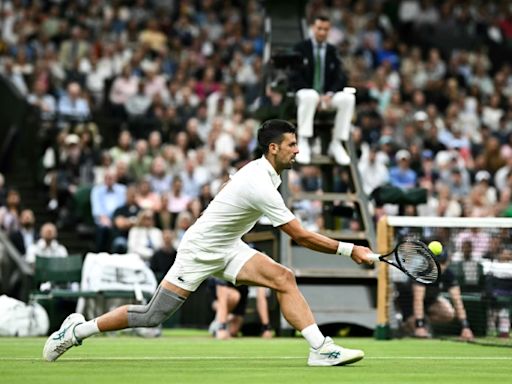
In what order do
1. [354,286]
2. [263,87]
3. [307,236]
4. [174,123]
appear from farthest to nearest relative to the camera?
[174,123] → [263,87] → [354,286] → [307,236]

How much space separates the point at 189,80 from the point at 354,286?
10.5 metres

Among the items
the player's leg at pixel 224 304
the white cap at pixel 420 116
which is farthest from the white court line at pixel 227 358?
the white cap at pixel 420 116

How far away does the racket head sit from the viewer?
11898mm

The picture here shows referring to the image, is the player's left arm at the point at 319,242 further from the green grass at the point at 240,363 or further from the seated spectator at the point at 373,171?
the seated spectator at the point at 373,171

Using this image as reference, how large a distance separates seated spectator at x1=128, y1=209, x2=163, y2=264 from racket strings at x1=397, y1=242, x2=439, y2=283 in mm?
10710

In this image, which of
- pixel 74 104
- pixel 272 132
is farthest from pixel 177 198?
pixel 272 132

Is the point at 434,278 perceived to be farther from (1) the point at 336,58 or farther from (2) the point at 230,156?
(2) the point at 230,156

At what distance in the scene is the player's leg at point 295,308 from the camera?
1184 centimetres

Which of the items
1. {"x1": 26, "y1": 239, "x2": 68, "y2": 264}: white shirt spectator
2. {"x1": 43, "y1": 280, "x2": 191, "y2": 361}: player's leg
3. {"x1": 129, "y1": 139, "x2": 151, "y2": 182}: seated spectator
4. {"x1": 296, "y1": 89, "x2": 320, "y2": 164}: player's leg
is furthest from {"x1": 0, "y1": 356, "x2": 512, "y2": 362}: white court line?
{"x1": 129, "y1": 139, "x2": 151, "y2": 182}: seated spectator

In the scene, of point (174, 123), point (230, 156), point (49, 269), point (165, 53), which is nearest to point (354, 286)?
point (49, 269)

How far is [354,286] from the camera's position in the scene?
62.2ft

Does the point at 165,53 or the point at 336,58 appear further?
the point at 165,53

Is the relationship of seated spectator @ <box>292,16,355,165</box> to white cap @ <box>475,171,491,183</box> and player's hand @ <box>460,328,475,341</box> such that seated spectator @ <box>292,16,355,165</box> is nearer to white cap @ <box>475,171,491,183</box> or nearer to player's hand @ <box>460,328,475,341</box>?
player's hand @ <box>460,328,475,341</box>

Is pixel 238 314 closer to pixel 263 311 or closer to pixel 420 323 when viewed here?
pixel 263 311
